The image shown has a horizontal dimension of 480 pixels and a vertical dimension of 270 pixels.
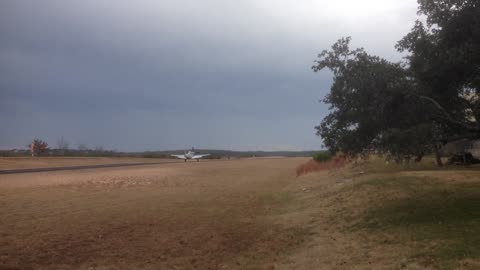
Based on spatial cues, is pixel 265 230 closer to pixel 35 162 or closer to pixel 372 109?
pixel 372 109

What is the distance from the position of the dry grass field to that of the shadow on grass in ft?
0.10

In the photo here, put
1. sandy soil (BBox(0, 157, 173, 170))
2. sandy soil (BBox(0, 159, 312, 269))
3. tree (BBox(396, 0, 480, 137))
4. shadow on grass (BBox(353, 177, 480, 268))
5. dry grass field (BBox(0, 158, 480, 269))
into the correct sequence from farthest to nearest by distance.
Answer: sandy soil (BBox(0, 157, 173, 170)) < tree (BBox(396, 0, 480, 137)) < sandy soil (BBox(0, 159, 312, 269)) < dry grass field (BBox(0, 158, 480, 269)) < shadow on grass (BBox(353, 177, 480, 268))

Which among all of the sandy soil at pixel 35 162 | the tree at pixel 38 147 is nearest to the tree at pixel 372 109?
the sandy soil at pixel 35 162

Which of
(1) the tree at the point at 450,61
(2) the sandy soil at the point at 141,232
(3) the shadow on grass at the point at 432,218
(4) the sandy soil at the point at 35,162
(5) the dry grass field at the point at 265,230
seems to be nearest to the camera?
(3) the shadow on grass at the point at 432,218

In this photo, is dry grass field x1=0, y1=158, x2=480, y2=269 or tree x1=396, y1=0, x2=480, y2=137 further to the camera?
tree x1=396, y1=0, x2=480, y2=137

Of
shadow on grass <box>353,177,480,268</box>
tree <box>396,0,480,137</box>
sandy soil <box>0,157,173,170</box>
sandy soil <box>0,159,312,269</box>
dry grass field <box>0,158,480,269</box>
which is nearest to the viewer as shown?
shadow on grass <box>353,177,480,268</box>

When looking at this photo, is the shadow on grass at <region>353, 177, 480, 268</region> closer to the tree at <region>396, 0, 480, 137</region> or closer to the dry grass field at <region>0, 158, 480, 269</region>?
the dry grass field at <region>0, 158, 480, 269</region>

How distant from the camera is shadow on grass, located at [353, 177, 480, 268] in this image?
35.2 feet

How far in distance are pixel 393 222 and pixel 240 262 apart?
17.2 ft

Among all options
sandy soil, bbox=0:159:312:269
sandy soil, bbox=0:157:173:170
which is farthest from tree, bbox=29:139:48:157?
sandy soil, bbox=0:159:312:269

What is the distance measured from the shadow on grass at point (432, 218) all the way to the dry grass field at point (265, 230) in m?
0.03

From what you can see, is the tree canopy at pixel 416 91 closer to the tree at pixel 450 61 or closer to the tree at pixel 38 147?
the tree at pixel 450 61

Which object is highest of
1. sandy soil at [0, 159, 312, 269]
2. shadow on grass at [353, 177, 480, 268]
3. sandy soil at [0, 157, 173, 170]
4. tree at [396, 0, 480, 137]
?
tree at [396, 0, 480, 137]

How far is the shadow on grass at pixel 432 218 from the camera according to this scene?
423 inches
